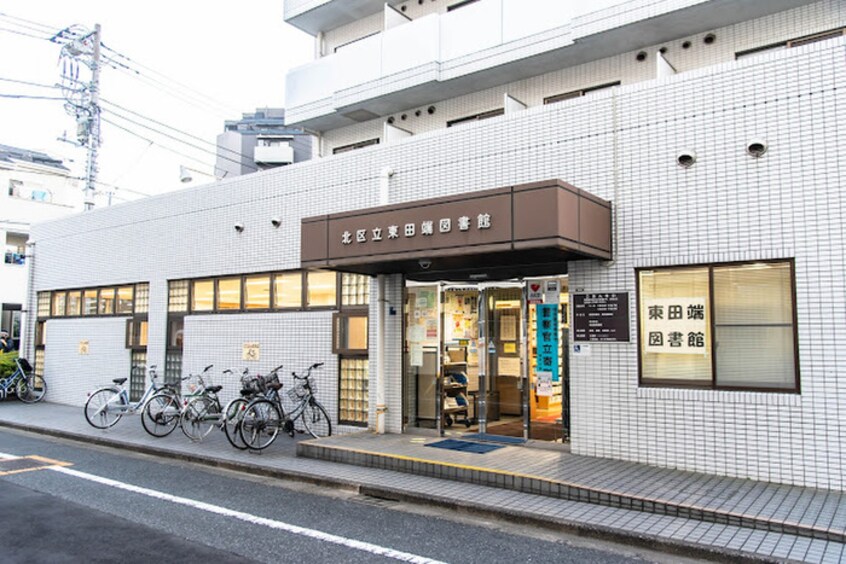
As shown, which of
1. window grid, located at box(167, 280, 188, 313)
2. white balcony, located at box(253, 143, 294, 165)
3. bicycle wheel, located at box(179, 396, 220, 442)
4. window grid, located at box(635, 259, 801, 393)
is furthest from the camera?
white balcony, located at box(253, 143, 294, 165)

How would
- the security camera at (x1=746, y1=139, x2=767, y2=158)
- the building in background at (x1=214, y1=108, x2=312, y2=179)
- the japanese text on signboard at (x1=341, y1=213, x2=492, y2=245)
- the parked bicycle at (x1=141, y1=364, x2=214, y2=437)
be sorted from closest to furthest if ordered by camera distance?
the security camera at (x1=746, y1=139, x2=767, y2=158)
the japanese text on signboard at (x1=341, y1=213, x2=492, y2=245)
the parked bicycle at (x1=141, y1=364, x2=214, y2=437)
the building in background at (x1=214, y1=108, x2=312, y2=179)

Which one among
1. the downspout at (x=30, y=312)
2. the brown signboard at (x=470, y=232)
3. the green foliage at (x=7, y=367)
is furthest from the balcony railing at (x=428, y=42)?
the green foliage at (x=7, y=367)

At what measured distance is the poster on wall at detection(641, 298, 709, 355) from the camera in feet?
27.3

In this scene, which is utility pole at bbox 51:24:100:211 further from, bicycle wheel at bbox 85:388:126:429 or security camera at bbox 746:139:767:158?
security camera at bbox 746:139:767:158

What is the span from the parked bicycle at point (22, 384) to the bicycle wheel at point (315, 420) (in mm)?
10971

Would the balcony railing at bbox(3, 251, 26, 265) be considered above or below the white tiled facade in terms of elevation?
above

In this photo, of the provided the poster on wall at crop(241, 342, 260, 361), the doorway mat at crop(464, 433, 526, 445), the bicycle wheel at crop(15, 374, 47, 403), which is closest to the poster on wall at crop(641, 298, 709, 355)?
the doorway mat at crop(464, 433, 526, 445)

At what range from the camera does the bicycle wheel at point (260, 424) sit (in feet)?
34.4

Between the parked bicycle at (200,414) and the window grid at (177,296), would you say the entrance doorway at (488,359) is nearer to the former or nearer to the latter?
the parked bicycle at (200,414)

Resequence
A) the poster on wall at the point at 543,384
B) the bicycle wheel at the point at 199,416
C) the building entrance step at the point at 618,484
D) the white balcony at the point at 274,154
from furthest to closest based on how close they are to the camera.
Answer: the white balcony at the point at 274,154, the bicycle wheel at the point at 199,416, the poster on wall at the point at 543,384, the building entrance step at the point at 618,484

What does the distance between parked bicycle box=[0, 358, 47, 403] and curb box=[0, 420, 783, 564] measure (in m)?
9.07

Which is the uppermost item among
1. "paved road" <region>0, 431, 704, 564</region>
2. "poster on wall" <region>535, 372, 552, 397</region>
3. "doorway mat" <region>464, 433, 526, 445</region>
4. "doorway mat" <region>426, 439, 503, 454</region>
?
"poster on wall" <region>535, 372, 552, 397</region>

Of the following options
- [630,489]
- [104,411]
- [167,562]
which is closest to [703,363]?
[630,489]

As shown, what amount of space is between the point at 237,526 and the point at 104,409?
775 centimetres
